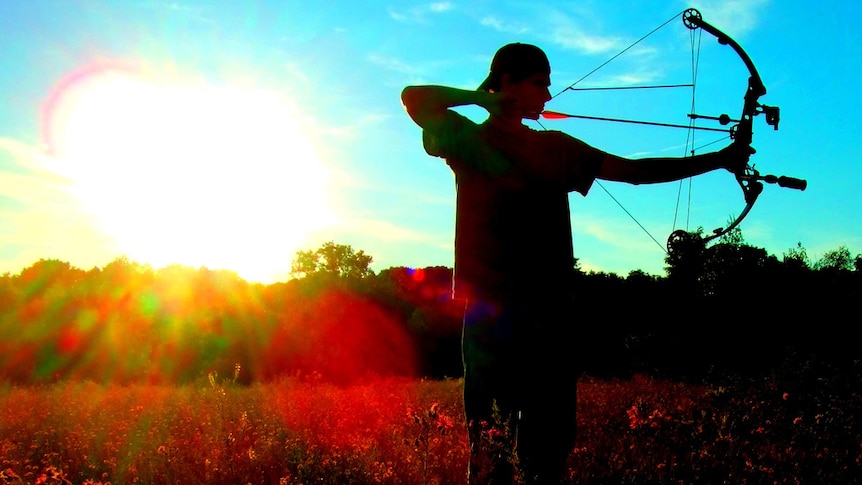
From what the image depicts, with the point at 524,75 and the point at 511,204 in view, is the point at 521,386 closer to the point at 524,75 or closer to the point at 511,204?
the point at 511,204

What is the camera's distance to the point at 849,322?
116 ft

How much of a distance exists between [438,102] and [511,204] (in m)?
0.54

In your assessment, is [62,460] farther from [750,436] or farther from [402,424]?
[750,436]

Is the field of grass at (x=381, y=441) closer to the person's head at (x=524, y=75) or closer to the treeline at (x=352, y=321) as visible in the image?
the person's head at (x=524, y=75)

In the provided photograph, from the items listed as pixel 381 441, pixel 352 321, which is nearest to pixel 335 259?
pixel 352 321

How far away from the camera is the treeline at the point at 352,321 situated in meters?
26.6

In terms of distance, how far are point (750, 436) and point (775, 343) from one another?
30.6 m

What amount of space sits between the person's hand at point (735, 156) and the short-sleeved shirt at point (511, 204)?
820 millimetres

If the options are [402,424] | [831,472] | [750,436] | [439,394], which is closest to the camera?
[831,472]

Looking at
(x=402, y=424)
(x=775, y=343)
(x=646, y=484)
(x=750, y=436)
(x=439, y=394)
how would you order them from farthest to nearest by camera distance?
(x=775, y=343) < (x=439, y=394) < (x=402, y=424) < (x=750, y=436) < (x=646, y=484)

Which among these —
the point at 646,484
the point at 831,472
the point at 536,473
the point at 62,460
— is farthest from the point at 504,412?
the point at 62,460

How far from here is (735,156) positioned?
304cm

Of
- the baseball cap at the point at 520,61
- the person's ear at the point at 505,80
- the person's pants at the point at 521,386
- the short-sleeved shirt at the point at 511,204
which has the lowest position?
the person's pants at the point at 521,386

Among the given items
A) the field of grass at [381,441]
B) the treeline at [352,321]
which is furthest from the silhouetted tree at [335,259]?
the field of grass at [381,441]
